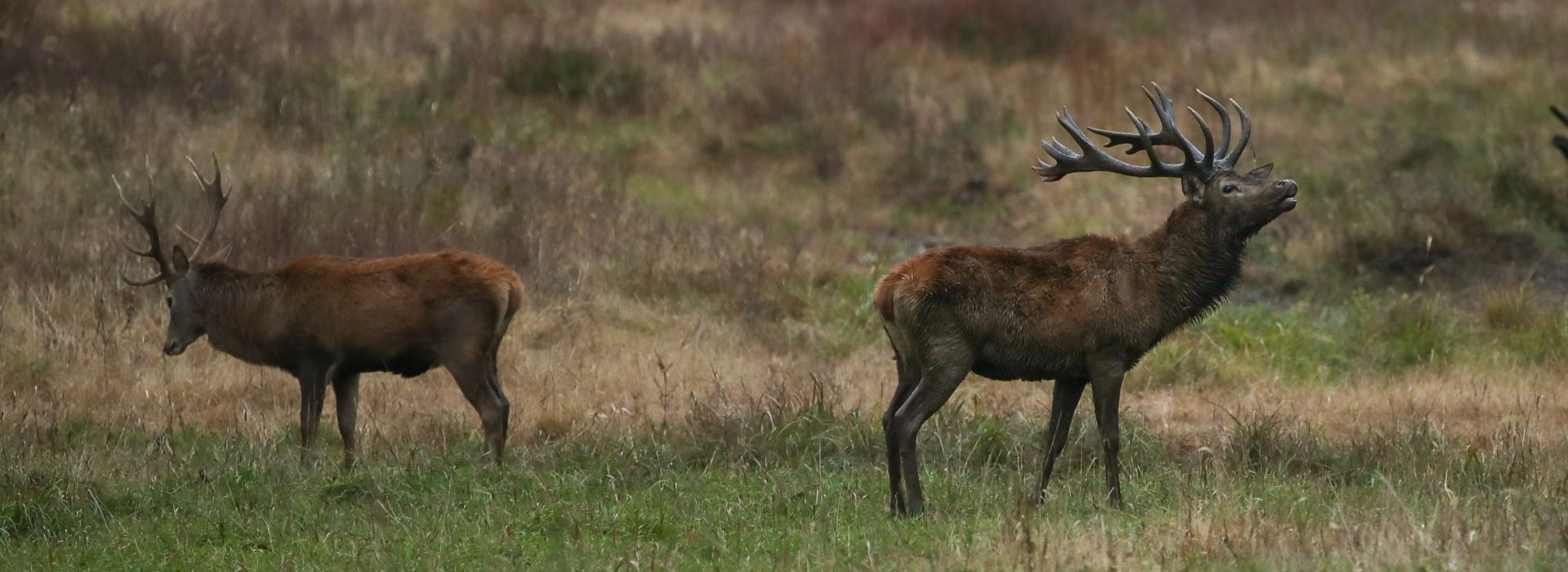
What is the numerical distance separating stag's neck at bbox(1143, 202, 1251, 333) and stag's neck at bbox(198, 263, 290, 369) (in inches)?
195

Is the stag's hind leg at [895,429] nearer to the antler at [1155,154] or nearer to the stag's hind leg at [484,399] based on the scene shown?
the antler at [1155,154]

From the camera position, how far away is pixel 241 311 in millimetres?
10773

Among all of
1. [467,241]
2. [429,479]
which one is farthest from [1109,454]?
[467,241]

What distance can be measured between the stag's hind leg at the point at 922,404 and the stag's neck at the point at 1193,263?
1.08 metres

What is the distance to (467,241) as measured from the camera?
1505 centimetres

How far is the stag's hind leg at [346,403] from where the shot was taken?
10.4 metres

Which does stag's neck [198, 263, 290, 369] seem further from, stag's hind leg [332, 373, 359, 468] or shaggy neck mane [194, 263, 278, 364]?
stag's hind leg [332, 373, 359, 468]

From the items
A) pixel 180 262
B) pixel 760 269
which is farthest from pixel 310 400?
pixel 760 269

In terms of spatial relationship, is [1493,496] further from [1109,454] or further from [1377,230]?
[1377,230]

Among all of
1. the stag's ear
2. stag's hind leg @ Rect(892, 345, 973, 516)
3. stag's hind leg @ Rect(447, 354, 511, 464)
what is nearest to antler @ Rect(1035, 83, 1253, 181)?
stag's hind leg @ Rect(892, 345, 973, 516)

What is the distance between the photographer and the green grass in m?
7.27

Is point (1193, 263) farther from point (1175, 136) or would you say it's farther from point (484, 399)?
point (484, 399)

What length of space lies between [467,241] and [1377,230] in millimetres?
7591

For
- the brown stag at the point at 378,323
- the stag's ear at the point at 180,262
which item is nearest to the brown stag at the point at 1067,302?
the brown stag at the point at 378,323
